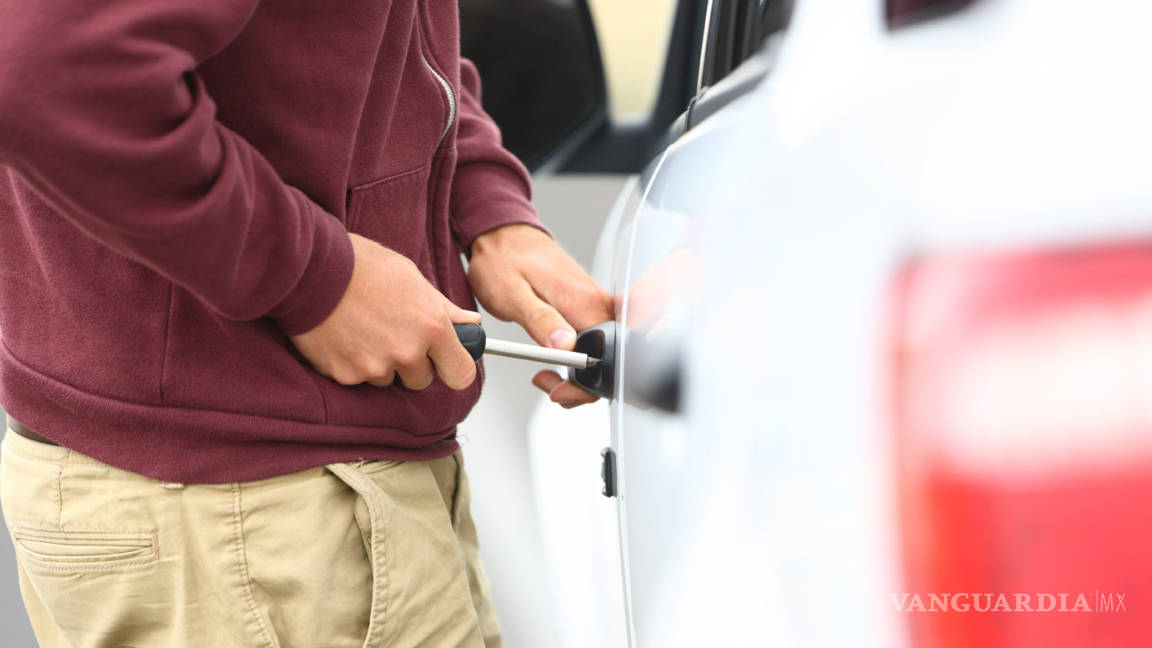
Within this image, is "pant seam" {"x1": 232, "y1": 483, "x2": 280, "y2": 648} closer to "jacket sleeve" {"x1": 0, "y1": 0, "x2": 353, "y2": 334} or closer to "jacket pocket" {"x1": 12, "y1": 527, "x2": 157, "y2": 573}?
"jacket pocket" {"x1": 12, "y1": 527, "x2": 157, "y2": 573}

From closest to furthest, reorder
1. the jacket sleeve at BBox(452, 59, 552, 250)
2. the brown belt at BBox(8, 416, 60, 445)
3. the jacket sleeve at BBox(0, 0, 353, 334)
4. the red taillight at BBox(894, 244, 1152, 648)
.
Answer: the red taillight at BBox(894, 244, 1152, 648) → the jacket sleeve at BBox(0, 0, 353, 334) → the brown belt at BBox(8, 416, 60, 445) → the jacket sleeve at BBox(452, 59, 552, 250)

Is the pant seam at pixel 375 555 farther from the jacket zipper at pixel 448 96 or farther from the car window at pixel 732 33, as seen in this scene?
the car window at pixel 732 33

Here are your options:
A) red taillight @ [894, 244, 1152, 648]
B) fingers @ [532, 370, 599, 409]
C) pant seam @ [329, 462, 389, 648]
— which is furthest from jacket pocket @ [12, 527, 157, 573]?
red taillight @ [894, 244, 1152, 648]

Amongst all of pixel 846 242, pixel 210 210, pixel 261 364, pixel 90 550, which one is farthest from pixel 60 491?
pixel 846 242

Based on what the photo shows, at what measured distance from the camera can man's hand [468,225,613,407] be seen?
0.97m

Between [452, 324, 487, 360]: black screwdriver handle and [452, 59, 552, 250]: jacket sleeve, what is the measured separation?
9.1 inches

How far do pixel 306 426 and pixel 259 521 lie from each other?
82mm

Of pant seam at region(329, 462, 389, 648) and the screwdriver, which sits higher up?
the screwdriver

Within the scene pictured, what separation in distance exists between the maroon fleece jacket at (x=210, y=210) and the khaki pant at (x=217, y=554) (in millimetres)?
24

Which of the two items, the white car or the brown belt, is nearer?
the white car

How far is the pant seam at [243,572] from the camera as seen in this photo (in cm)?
77

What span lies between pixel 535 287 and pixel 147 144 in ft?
1.58

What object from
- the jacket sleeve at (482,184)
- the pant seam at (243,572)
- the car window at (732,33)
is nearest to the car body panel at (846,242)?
the car window at (732,33)

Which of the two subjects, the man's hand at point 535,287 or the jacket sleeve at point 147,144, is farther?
the man's hand at point 535,287
